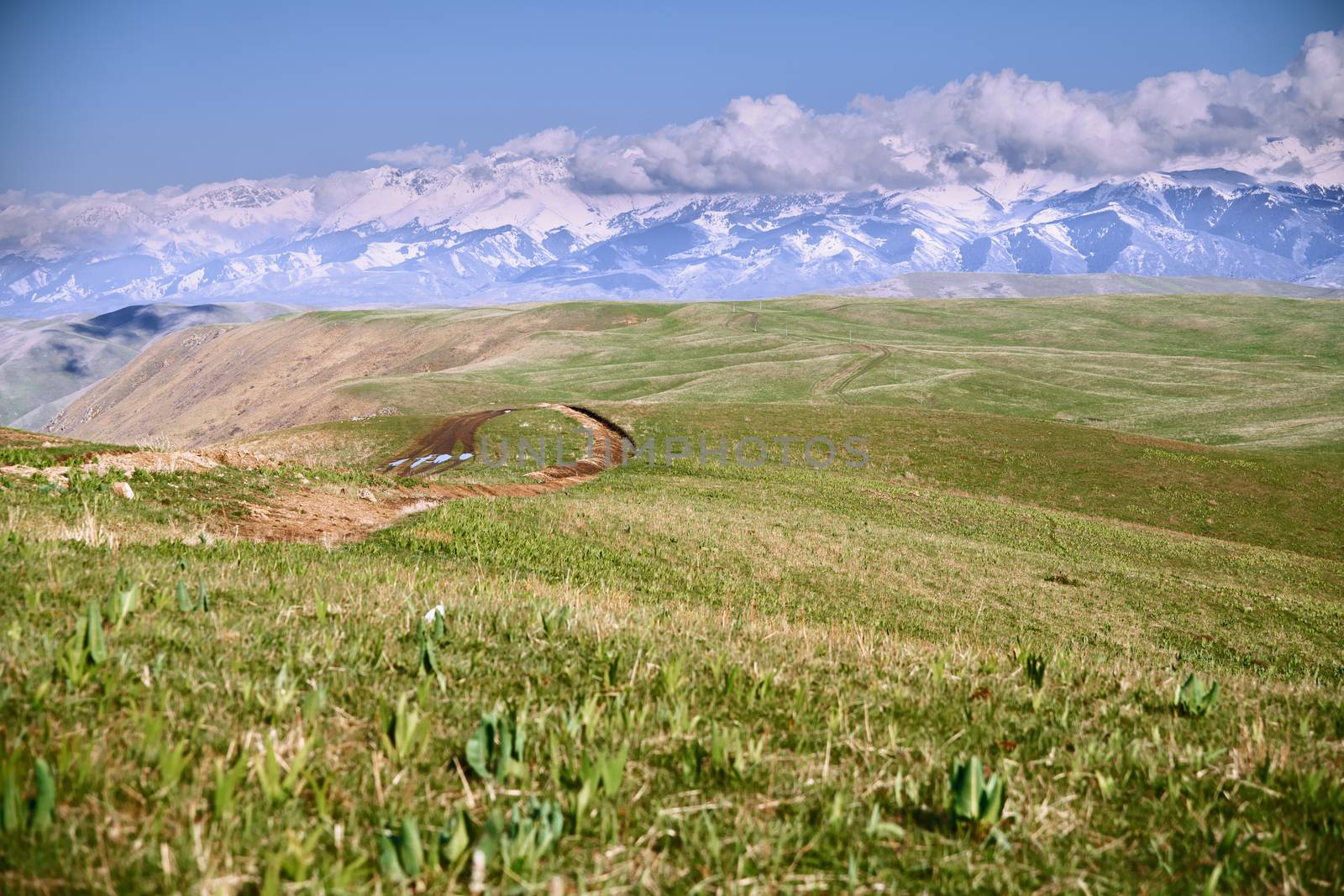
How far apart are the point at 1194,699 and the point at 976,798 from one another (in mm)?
3710

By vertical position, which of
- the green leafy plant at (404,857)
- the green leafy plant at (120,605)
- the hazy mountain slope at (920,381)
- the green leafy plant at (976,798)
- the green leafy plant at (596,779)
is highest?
the green leafy plant at (120,605)

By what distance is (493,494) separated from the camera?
106 ft

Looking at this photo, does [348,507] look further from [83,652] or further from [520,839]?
[520,839]

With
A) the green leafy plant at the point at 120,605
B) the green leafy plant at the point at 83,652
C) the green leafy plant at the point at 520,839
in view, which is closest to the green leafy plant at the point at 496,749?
the green leafy plant at the point at 520,839

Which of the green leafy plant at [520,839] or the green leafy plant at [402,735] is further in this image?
the green leafy plant at [402,735]

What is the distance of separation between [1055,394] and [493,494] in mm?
93276

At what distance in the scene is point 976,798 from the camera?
13.6 feet

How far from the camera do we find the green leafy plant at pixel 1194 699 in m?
6.55

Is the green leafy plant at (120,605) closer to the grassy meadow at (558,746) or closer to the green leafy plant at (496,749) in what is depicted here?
the grassy meadow at (558,746)

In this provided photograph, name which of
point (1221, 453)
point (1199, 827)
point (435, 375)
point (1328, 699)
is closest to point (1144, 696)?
point (1328, 699)

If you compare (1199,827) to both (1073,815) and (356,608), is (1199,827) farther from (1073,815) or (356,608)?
(356,608)

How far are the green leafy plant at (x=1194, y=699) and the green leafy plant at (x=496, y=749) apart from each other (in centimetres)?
561

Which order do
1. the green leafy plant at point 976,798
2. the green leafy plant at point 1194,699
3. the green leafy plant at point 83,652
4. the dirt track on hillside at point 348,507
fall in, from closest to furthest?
the green leafy plant at point 976,798 < the green leafy plant at point 83,652 < the green leafy plant at point 1194,699 < the dirt track on hillside at point 348,507

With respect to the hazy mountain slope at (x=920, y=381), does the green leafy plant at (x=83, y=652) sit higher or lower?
higher
